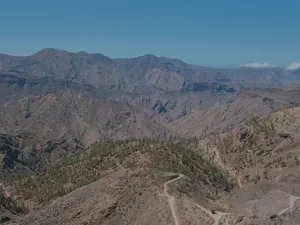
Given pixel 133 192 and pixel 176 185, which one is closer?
pixel 133 192

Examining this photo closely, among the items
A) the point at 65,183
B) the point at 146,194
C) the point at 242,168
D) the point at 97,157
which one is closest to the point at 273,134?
the point at 242,168

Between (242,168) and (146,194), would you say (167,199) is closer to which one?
(146,194)

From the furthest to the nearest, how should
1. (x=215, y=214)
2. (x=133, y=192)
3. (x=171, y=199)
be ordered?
1. (x=133, y=192)
2. (x=171, y=199)
3. (x=215, y=214)

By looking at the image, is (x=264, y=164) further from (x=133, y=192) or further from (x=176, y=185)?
(x=133, y=192)

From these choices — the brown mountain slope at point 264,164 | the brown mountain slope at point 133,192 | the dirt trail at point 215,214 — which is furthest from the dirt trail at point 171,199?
the brown mountain slope at point 264,164

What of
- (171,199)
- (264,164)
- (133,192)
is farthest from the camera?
(264,164)

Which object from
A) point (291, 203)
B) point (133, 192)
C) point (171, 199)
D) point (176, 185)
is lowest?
point (291, 203)

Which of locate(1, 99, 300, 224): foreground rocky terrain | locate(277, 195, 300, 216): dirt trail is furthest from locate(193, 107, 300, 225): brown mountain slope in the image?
locate(1, 99, 300, 224): foreground rocky terrain

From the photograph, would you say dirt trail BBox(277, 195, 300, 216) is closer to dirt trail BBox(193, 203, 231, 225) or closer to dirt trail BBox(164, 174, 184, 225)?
dirt trail BBox(193, 203, 231, 225)

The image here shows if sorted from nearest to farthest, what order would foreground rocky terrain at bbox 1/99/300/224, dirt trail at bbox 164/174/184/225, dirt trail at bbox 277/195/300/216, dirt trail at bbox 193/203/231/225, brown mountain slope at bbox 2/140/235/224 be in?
1. dirt trail at bbox 193/203/231/225
2. dirt trail at bbox 164/174/184/225
3. dirt trail at bbox 277/195/300/216
4. foreground rocky terrain at bbox 1/99/300/224
5. brown mountain slope at bbox 2/140/235/224

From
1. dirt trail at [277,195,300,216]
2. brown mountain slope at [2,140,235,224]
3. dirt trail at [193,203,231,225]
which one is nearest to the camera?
dirt trail at [193,203,231,225]

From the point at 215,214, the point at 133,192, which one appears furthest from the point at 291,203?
the point at 133,192
